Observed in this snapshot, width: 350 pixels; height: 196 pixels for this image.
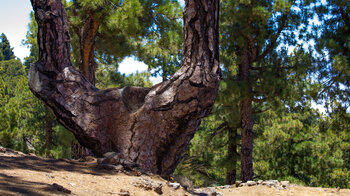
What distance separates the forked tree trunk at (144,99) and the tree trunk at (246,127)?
6262 mm

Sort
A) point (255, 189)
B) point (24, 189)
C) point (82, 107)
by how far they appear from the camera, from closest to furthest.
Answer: point (24, 189) → point (82, 107) → point (255, 189)

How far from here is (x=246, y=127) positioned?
1090cm

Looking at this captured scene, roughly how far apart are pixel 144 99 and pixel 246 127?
22.7 feet

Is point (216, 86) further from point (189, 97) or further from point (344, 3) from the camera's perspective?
point (344, 3)

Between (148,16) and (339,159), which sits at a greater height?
(148,16)

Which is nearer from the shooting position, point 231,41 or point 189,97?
point 189,97

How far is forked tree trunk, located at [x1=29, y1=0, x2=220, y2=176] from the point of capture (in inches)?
171

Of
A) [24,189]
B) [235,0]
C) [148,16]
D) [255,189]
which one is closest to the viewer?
[24,189]

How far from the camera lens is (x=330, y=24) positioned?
33.8 ft

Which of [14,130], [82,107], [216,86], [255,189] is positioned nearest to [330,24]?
[255,189]

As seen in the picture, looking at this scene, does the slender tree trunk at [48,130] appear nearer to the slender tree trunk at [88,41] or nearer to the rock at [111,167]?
the slender tree trunk at [88,41]

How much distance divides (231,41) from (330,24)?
3008 millimetres

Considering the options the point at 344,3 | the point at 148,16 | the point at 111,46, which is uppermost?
the point at 344,3

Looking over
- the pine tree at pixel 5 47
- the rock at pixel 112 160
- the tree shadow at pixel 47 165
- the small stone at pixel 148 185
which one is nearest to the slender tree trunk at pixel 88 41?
the tree shadow at pixel 47 165
